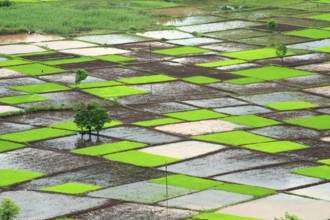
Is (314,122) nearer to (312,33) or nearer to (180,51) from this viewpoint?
(180,51)

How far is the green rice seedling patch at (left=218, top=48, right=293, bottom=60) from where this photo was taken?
219 feet

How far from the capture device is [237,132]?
158 ft

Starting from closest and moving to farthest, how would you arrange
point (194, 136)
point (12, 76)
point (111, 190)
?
point (111, 190) → point (194, 136) → point (12, 76)

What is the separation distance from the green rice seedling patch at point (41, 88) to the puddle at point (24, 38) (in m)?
14.8

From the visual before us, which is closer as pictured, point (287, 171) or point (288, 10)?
point (287, 171)

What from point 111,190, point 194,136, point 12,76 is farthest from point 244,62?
point 111,190

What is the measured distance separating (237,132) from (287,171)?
6.62 meters

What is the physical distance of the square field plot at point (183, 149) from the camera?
146ft

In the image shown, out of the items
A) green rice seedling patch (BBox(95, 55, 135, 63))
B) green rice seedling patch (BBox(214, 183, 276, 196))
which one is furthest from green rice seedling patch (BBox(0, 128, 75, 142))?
green rice seedling patch (BBox(95, 55, 135, 63))

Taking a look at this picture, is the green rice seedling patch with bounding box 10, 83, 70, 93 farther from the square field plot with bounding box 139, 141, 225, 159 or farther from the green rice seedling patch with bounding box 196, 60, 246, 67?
the square field plot with bounding box 139, 141, 225, 159

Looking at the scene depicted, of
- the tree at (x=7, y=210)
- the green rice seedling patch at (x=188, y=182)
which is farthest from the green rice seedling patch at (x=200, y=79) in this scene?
the tree at (x=7, y=210)

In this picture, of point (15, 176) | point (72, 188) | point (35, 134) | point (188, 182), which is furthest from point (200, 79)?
point (72, 188)

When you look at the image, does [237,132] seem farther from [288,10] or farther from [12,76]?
[288,10]

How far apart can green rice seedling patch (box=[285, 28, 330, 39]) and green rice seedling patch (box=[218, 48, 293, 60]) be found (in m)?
6.08
